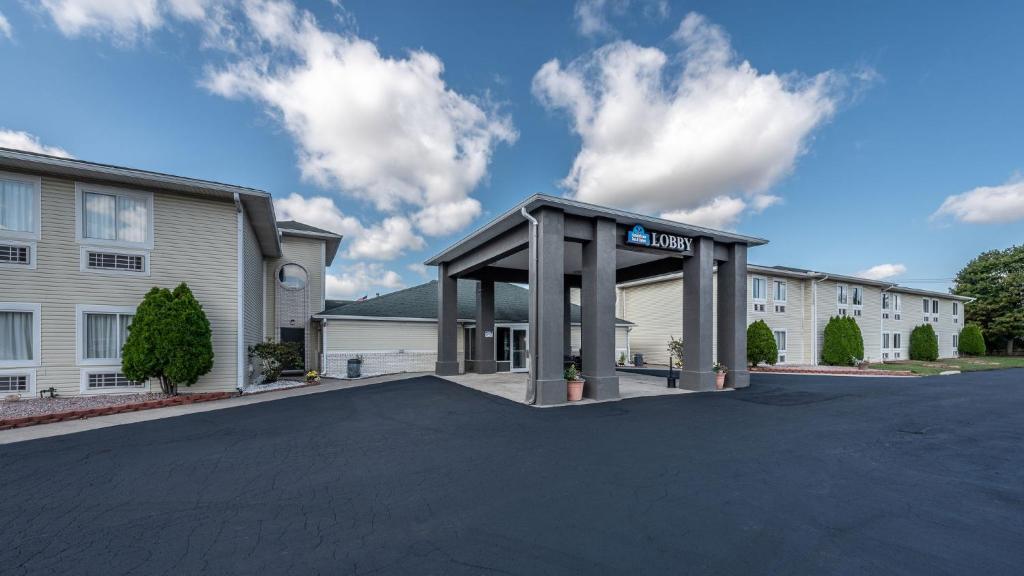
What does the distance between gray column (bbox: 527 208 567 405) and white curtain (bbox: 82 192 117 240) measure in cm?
1058

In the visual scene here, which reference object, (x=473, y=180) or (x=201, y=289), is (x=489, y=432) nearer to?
(x=201, y=289)

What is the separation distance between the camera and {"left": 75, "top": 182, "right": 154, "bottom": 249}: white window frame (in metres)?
9.58

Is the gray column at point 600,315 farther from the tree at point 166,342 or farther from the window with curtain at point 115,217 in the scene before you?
the window with curtain at point 115,217

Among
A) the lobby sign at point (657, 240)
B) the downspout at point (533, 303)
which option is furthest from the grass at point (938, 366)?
the downspout at point (533, 303)

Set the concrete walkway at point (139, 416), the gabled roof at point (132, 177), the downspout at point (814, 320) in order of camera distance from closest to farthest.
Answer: the concrete walkway at point (139, 416) < the gabled roof at point (132, 177) < the downspout at point (814, 320)

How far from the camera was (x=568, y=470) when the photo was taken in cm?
504

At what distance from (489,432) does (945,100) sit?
59.2 feet

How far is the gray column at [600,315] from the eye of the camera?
1023cm

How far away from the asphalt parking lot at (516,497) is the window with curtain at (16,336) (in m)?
4.59

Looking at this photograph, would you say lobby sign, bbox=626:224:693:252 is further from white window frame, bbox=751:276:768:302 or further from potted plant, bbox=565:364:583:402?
white window frame, bbox=751:276:768:302

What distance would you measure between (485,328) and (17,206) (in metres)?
13.6

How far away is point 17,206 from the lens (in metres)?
9.19

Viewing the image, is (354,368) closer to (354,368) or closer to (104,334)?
(354,368)

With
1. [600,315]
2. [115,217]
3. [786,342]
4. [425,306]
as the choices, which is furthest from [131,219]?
[786,342]
